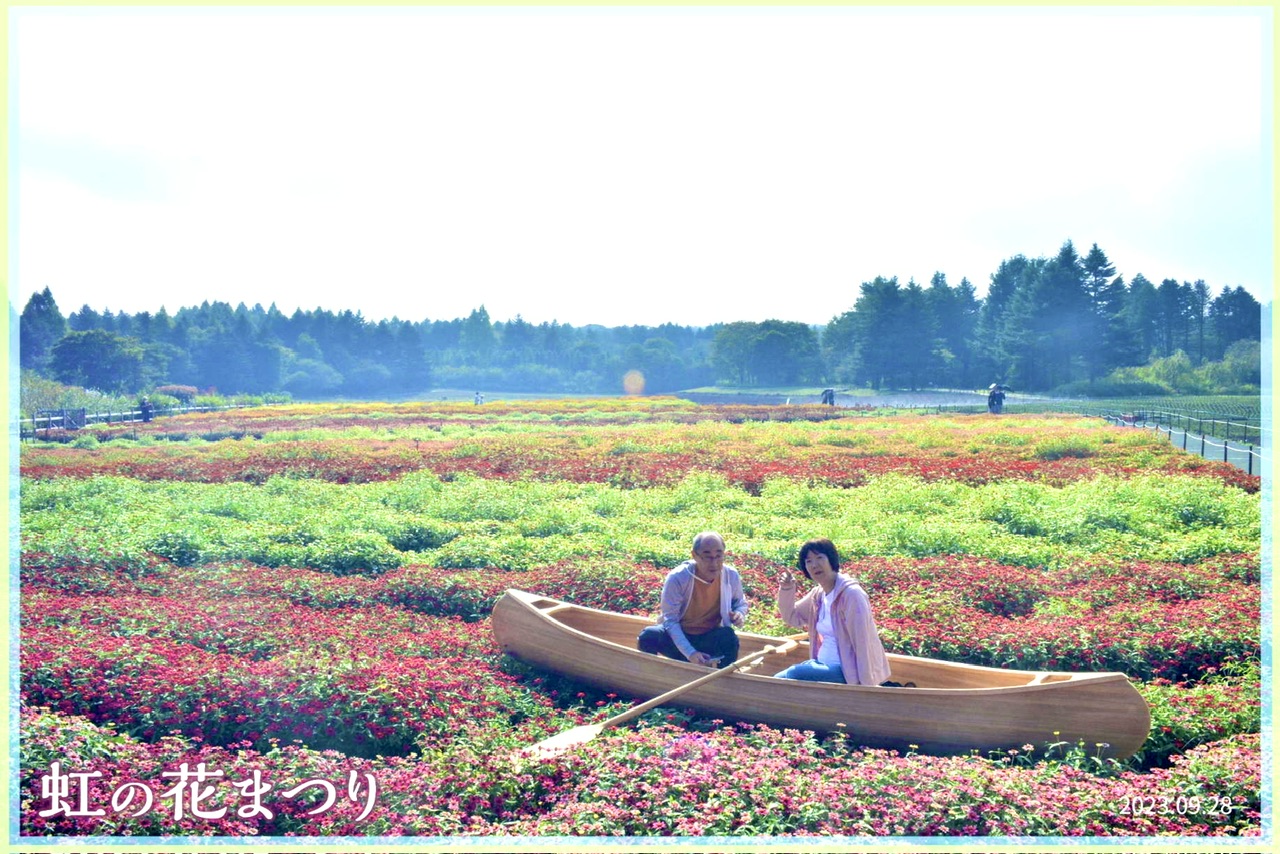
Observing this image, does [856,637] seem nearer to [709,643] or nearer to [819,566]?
[819,566]

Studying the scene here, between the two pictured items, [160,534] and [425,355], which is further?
[425,355]

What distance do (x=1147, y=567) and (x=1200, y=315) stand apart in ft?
114

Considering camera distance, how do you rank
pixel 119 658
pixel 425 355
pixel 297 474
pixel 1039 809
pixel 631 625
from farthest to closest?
pixel 425 355 < pixel 297 474 < pixel 631 625 < pixel 119 658 < pixel 1039 809

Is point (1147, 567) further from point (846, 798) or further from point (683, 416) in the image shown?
point (683, 416)

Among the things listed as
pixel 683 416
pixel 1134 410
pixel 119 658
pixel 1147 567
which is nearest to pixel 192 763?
pixel 119 658

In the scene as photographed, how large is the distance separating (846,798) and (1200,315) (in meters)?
40.5

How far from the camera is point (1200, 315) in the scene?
38.8 meters

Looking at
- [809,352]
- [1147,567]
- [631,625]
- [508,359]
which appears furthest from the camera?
[508,359]

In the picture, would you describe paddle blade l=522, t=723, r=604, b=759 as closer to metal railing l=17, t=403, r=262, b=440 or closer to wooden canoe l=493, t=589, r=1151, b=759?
wooden canoe l=493, t=589, r=1151, b=759

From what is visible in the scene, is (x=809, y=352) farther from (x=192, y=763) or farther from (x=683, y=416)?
(x=192, y=763)

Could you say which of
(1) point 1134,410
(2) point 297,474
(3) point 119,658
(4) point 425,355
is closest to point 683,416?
(1) point 1134,410

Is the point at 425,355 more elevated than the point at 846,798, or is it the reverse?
the point at 425,355

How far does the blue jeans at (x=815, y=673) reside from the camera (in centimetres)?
580

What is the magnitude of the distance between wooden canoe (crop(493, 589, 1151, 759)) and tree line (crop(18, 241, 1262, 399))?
25384 mm
